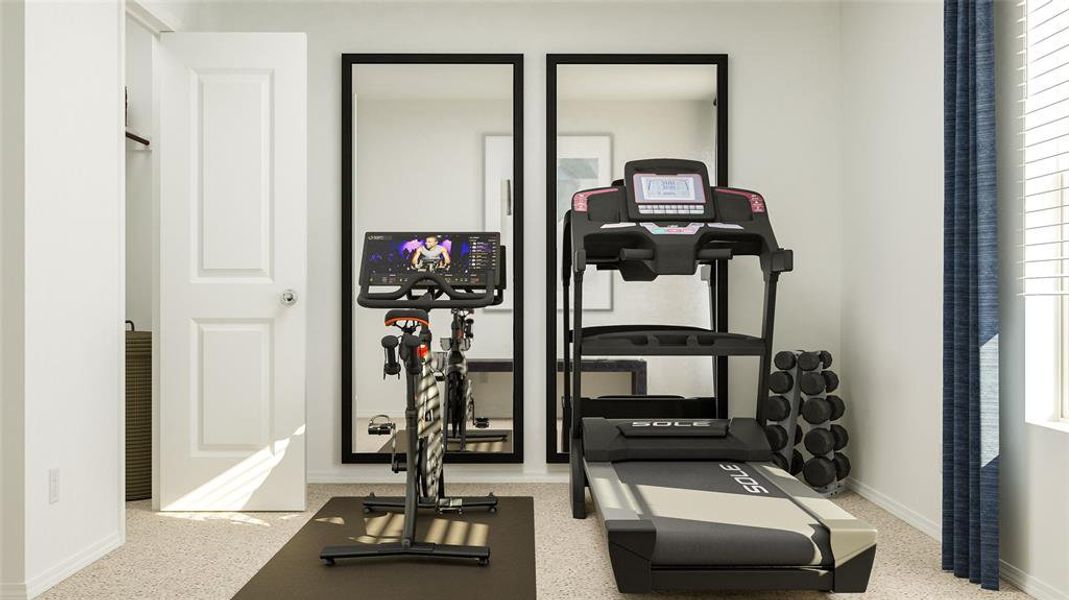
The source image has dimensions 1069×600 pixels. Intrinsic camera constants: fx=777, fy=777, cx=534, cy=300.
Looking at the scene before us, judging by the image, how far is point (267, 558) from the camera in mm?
2928

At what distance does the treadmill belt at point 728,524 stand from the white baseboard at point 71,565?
202 centimetres

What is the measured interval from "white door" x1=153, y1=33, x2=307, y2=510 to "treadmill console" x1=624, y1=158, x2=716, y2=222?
60.4 inches

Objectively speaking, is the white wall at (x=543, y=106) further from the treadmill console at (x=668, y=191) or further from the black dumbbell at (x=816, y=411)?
the treadmill console at (x=668, y=191)

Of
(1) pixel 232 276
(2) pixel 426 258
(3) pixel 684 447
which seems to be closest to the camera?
(2) pixel 426 258

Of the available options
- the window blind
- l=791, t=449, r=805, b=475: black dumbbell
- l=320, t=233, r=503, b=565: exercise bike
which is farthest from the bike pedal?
the window blind

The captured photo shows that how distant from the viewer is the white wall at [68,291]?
2.58 metres

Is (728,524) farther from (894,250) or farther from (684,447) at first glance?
(894,250)

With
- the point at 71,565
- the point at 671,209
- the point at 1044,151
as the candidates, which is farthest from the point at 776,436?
the point at 71,565

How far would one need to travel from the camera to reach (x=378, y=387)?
4215 millimetres

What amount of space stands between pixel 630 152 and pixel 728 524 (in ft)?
7.69

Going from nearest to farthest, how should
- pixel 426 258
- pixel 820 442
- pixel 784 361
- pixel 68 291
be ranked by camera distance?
pixel 68 291
pixel 426 258
pixel 820 442
pixel 784 361

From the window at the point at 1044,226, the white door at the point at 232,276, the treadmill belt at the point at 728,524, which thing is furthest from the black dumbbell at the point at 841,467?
the white door at the point at 232,276

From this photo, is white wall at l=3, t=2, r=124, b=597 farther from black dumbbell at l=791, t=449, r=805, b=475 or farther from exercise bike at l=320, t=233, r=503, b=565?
black dumbbell at l=791, t=449, r=805, b=475

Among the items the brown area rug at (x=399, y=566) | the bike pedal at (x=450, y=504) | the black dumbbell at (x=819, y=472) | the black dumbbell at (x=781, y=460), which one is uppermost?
the black dumbbell at (x=781, y=460)
